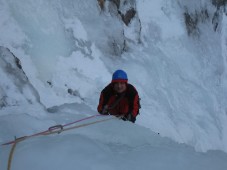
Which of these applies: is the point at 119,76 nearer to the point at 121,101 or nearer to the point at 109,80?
the point at 121,101

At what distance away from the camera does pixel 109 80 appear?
6.38 m

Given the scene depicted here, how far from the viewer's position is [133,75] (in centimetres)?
707

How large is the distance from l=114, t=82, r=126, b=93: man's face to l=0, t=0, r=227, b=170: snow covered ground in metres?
0.49

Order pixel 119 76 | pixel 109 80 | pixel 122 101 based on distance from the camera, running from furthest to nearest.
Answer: pixel 109 80 < pixel 122 101 < pixel 119 76

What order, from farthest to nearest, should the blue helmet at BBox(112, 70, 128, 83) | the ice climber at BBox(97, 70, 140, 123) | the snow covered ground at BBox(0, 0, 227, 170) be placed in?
the ice climber at BBox(97, 70, 140, 123), the blue helmet at BBox(112, 70, 128, 83), the snow covered ground at BBox(0, 0, 227, 170)

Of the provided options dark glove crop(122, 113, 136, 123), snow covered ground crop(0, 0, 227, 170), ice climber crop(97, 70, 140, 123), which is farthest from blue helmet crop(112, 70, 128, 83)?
snow covered ground crop(0, 0, 227, 170)

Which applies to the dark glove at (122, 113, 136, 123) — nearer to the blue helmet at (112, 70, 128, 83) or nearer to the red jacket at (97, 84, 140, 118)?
the red jacket at (97, 84, 140, 118)

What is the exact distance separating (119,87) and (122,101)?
0.71ft

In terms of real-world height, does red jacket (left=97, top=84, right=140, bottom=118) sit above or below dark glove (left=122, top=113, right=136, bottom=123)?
above

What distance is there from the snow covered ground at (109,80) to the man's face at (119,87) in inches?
19.3

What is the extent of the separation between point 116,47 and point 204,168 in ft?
14.6

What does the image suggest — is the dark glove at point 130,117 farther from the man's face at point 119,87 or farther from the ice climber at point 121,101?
the man's face at point 119,87

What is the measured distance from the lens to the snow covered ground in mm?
2781

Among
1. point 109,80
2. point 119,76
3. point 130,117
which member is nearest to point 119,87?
point 119,76
